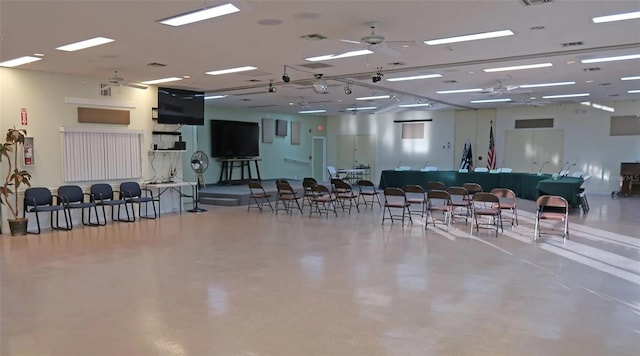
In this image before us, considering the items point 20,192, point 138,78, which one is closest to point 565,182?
point 138,78

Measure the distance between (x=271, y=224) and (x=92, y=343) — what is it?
5.81m

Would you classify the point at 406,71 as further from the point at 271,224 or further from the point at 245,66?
the point at 271,224

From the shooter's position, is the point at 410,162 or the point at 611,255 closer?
the point at 611,255

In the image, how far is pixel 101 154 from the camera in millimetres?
9898

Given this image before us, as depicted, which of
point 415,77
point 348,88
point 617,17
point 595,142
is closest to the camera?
point 617,17

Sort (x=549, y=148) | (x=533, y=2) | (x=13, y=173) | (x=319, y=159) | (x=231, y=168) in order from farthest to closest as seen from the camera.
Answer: (x=319, y=159) → (x=231, y=168) → (x=549, y=148) → (x=13, y=173) → (x=533, y=2)

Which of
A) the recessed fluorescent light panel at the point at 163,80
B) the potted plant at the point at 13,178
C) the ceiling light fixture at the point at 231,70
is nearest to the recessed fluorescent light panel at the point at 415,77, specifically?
the ceiling light fixture at the point at 231,70

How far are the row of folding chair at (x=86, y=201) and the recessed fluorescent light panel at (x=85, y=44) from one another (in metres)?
3.11

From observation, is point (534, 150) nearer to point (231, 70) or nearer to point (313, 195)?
point (313, 195)

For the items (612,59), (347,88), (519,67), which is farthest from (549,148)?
(347,88)

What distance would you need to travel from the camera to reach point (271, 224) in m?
9.38

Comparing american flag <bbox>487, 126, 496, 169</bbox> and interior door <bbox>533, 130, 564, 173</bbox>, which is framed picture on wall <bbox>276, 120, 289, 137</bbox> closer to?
american flag <bbox>487, 126, 496, 169</bbox>

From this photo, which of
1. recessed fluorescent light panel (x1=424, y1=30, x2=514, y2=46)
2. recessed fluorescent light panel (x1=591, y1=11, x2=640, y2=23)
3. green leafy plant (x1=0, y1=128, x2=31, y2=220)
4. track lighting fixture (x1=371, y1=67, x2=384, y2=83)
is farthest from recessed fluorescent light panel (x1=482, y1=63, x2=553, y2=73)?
green leafy plant (x1=0, y1=128, x2=31, y2=220)

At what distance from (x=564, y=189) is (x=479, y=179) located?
427cm
